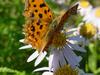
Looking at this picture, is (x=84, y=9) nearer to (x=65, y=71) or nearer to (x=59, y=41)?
(x=59, y=41)

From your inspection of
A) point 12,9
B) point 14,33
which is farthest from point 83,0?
point 14,33

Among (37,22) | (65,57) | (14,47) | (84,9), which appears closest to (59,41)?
(65,57)

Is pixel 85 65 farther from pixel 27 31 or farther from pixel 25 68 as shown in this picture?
pixel 27 31

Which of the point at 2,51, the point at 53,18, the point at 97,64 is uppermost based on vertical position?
the point at 53,18

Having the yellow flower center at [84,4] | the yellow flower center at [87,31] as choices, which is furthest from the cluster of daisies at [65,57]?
the yellow flower center at [84,4]

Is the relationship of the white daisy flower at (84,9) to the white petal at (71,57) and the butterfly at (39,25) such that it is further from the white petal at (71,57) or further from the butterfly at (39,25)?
the butterfly at (39,25)

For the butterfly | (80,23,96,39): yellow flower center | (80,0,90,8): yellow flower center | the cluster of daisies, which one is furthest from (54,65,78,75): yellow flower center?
(80,0,90,8): yellow flower center
